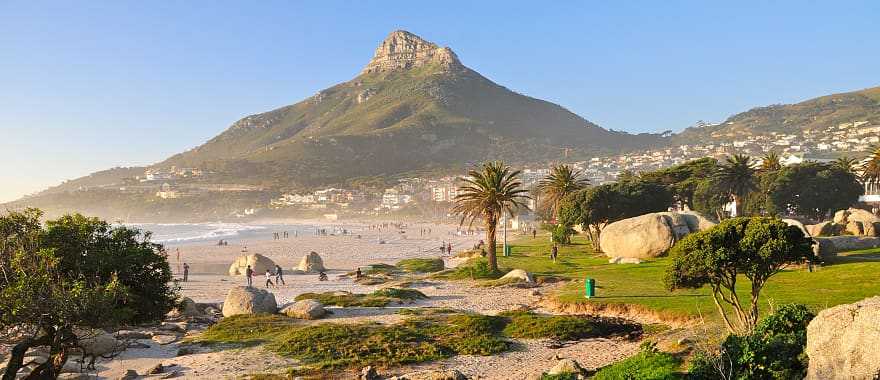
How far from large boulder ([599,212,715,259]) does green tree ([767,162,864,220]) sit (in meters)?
35.0

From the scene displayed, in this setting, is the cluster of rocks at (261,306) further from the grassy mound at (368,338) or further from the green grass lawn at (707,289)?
the green grass lawn at (707,289)

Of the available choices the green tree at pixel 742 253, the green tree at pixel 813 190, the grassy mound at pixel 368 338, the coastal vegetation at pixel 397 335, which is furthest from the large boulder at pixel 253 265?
the green tree at pixel 813 190

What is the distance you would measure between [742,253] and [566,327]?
10018 mm

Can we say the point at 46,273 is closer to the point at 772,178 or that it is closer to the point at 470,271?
the point at 470,271

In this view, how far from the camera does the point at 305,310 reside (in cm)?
2870

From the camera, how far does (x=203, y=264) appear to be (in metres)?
69.7

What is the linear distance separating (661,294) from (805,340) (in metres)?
16.1

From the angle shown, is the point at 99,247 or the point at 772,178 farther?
the point at 772,178

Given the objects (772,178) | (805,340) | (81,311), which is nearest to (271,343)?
(81,311)

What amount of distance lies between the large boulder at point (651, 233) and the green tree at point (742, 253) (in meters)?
26.0

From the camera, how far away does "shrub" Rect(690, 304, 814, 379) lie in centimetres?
1191

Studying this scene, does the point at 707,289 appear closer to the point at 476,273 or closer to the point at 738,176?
the point at 476,273

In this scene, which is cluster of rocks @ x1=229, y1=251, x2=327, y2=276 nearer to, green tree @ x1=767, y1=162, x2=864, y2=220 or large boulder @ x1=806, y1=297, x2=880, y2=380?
large boulder @ x1=806, y1=297, x2=880, y2=380

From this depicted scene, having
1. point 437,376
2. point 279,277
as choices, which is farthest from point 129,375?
point 279,277
